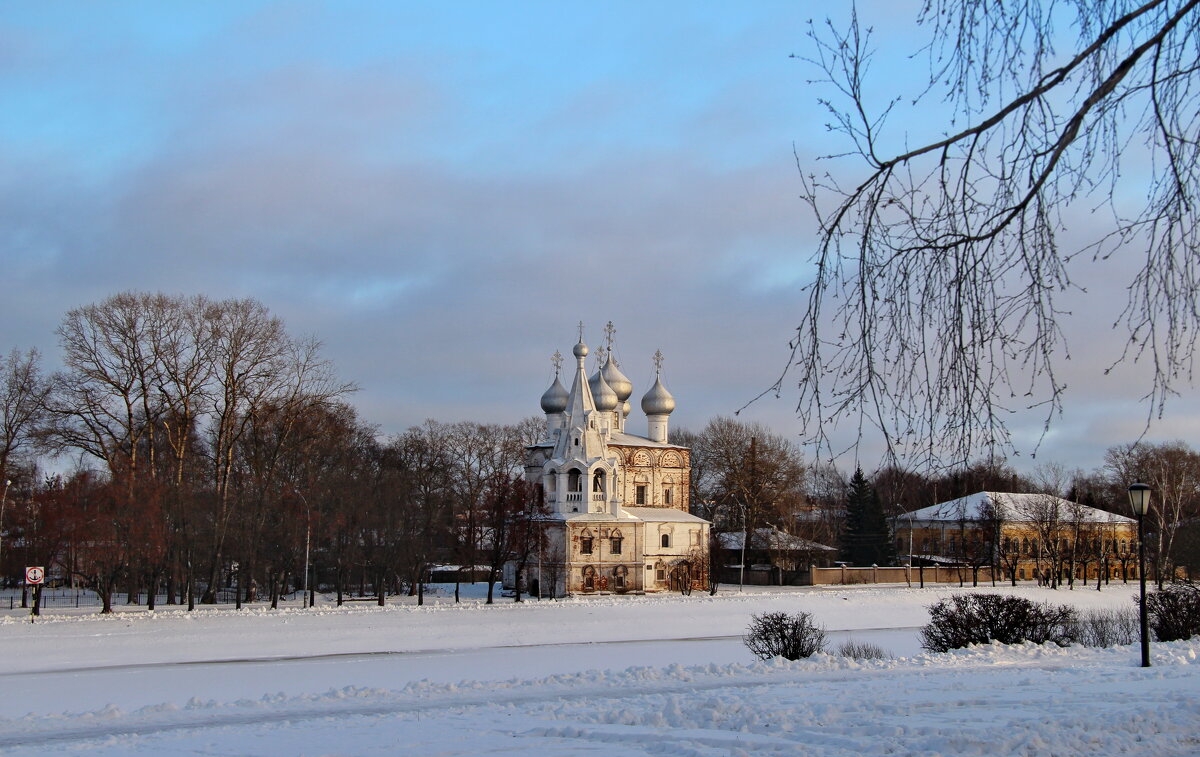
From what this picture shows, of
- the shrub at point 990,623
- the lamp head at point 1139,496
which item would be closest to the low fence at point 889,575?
the shrub at point 990,623

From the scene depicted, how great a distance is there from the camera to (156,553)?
123 feet

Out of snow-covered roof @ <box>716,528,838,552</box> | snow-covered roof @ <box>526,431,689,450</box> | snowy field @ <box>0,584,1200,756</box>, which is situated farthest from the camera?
snow-covered roof @ <box>716,528,838,552</box>

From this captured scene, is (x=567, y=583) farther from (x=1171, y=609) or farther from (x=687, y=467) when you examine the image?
(x=1171, y=609)

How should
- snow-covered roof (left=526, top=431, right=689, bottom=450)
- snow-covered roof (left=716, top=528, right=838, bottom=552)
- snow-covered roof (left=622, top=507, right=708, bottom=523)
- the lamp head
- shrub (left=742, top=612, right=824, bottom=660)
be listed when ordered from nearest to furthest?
the lamp head, shrub (left=742, top=612, right=824, bottom=660), snow-covered roof (left=622, top=507, right=708, bottom=523), snow-covered roof (left=526, top=431, right=689, bottom=450), snow-covered roof (left=716, top=528, right=838, bottom=552)

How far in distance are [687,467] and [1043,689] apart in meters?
48.0

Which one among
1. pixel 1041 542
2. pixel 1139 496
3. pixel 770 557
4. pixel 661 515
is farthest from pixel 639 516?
pixel 1139 496

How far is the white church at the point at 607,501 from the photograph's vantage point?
52.1 m

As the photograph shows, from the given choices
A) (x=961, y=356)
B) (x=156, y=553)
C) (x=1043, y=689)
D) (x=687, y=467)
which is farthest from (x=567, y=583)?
(x=961, y=356)

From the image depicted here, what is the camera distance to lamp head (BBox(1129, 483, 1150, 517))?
50.5ft

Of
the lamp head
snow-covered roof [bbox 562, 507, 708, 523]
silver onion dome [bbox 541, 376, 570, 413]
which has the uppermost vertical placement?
silver onion dome [bbox 541, 376, 570, 413]

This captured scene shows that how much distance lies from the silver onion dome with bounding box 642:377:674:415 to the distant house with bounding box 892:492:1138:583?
14035 mm

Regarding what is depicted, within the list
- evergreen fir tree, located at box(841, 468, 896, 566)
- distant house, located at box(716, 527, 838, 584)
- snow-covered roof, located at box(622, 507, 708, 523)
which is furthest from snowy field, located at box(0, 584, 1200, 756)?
evergreen fir tree, located at box(841, 468, 896, 566)

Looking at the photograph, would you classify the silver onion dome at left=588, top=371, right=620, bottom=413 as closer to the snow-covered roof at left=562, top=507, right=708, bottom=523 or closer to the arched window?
the snow-covered roof at left=562, top=507, right=708, bottom=523

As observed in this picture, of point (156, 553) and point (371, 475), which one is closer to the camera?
point (156, 553)
